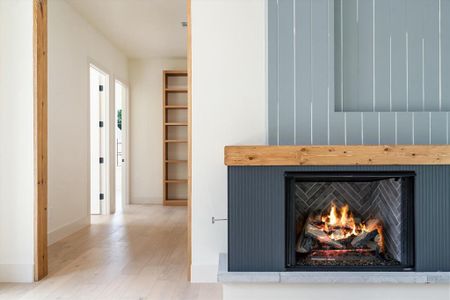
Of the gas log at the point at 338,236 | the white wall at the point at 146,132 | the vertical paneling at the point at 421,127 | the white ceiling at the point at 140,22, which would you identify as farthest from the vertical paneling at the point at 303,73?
the white wall at the point at 146,132

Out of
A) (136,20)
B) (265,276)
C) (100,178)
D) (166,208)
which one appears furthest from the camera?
(166,208)

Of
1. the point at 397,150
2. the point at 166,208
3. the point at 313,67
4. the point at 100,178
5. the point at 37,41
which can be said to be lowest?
the point at 166,208

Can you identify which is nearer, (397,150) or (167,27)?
(397,150)

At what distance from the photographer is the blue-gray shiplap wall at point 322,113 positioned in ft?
9.01

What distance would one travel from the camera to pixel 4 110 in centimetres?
304

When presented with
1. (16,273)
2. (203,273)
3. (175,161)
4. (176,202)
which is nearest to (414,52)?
(203,273)

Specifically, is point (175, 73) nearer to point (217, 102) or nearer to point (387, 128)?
point (217, 102)

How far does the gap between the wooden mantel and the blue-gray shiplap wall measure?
0.31 m

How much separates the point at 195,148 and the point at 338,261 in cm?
119

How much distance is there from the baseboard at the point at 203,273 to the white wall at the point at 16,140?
117cm

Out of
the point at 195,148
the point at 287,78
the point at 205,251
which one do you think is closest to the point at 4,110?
the point at 195,148

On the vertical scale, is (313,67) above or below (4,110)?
above

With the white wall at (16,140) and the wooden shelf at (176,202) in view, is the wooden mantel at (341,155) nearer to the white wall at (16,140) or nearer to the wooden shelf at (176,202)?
the white wall at (16,140)

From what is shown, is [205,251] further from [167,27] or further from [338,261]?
[167,27]
